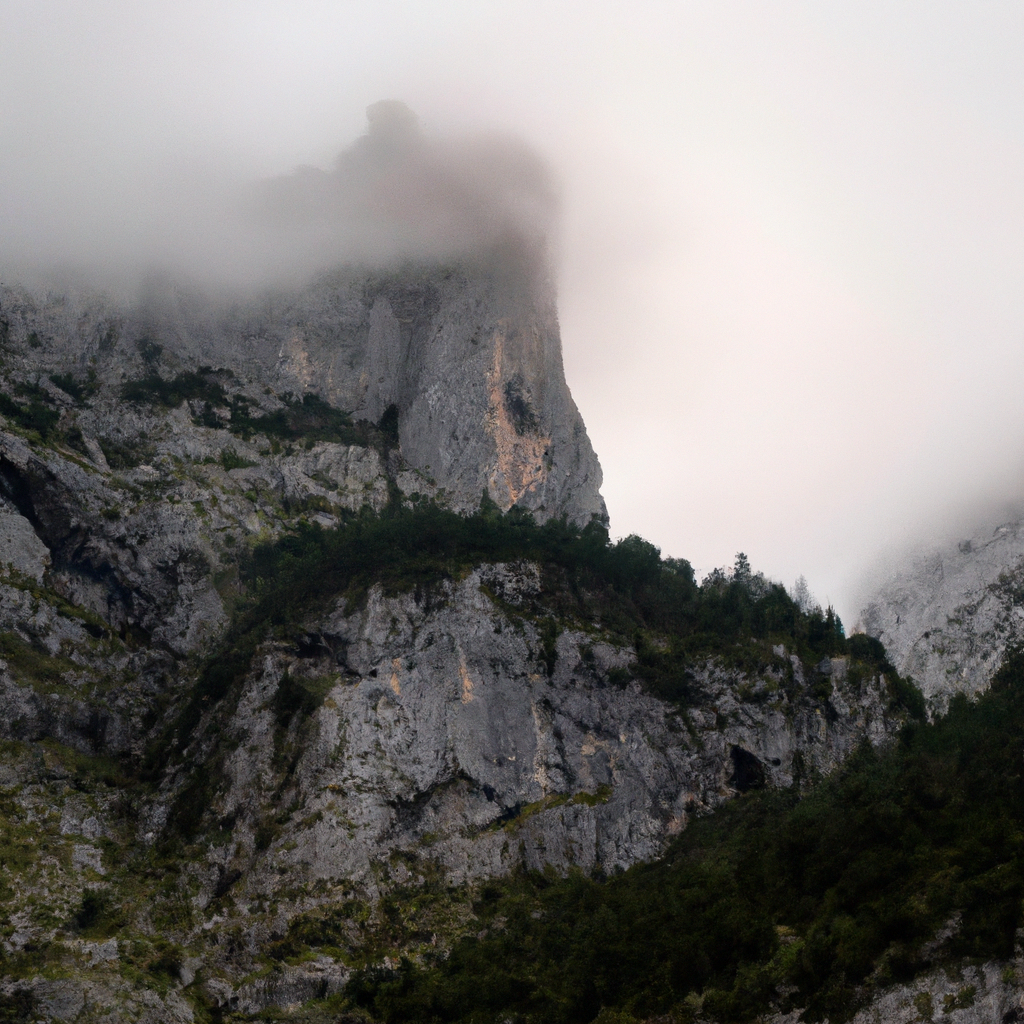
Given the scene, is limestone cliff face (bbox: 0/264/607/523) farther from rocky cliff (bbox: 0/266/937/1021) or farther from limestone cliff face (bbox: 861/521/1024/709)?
limestone cliff face (bbox: 861/521/1024/709)

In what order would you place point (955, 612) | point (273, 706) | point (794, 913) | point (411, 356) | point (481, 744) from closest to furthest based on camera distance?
point (794, 913) < point (481, 744) < point (273, 706) < point (411, 356) < point (955, 612)

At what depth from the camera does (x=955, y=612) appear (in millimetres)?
137875

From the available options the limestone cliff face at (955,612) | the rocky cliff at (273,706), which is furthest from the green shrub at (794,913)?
the limestone cliff face at (955,612)

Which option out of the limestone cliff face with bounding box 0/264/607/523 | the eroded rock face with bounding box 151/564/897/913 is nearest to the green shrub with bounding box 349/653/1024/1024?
the eroded rock face with bounding box 151/564/897/913

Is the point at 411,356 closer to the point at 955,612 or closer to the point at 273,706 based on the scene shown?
the point at 273,706

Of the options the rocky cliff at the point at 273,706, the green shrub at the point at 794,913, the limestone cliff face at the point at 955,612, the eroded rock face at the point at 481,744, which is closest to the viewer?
the green shrub at the point at 794,913

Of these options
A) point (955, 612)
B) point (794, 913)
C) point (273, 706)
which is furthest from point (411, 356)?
point (794, 913)

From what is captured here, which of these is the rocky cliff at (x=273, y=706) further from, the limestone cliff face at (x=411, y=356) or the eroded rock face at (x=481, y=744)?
the limestone cliff face at (x=411, y=356)

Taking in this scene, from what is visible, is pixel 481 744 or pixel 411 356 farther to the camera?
pixel 411 356

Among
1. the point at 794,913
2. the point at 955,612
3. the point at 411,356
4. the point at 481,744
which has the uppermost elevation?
the point at 411,356

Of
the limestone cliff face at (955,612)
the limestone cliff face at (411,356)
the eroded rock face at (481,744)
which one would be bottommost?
the eroded rock face at (481,744)

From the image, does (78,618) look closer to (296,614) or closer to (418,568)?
(296,614)

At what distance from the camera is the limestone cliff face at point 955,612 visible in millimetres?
127562

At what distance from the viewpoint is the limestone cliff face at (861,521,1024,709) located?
12756 centimetres
